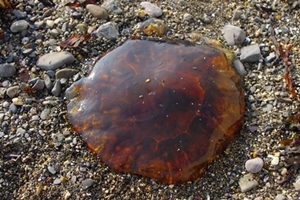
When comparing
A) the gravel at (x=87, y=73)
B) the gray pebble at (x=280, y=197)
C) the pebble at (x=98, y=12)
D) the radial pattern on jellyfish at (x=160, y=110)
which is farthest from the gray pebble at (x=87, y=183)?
the pebble at (x=98, y=12)

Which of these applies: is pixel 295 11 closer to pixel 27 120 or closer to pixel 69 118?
pixel 69 118

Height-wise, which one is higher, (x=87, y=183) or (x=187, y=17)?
(x=187, y=17)

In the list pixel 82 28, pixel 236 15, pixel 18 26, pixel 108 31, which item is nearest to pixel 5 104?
pixel 18 26

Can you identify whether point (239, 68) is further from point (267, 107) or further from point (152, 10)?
point (152, 10)

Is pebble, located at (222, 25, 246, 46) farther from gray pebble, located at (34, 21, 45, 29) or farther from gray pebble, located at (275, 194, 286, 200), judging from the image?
gray pebble, located at (34, 21, 45, 29)

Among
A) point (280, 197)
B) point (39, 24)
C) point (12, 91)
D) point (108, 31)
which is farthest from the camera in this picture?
point (39, 24)

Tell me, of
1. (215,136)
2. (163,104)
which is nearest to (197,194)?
(215,136)

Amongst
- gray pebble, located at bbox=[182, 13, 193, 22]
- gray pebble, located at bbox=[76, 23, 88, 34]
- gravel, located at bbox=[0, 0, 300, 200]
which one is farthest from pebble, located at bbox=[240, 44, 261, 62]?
gray pebble, located at bbox=[76, 23, 88, 34]

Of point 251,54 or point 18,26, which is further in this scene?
point 18,26
